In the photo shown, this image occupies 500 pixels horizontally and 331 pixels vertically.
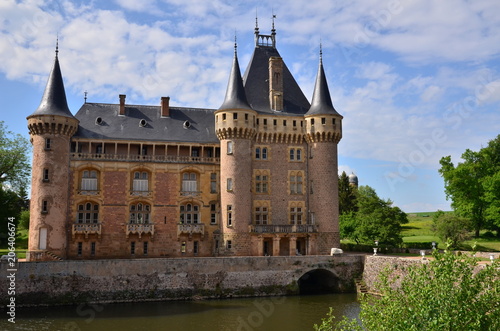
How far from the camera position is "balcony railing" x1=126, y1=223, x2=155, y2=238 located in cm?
4544

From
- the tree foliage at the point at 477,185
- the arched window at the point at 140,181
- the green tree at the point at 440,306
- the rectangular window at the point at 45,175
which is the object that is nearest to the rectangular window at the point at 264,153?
the arched window at the point at 140,181

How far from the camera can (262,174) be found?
4866 centimetres

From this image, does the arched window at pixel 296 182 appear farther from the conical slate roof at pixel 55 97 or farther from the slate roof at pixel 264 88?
the conical slate roof at pixel 55 97

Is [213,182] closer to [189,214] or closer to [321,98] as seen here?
[189,214]

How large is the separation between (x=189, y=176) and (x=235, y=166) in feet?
17.4

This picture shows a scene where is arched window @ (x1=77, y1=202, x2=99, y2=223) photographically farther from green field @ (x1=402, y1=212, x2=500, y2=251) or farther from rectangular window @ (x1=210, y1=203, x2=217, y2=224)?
green field @ (x1=402, y1=212, x2=500, y2=251)

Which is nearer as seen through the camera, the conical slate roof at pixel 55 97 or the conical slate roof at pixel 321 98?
the conical slate roof at pixel 55 97

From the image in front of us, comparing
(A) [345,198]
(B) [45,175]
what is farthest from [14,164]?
(A) [345,198]

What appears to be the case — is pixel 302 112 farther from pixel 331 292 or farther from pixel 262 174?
pixel 331 292

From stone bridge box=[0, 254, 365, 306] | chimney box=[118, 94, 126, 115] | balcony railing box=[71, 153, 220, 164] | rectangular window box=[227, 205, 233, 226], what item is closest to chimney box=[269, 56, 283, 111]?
balcony railing box=[71, 153, 220, 164]

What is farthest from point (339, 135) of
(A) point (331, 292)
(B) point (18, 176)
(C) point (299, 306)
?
(B) point (18, 176)

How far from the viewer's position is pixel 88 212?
4541 centimetres

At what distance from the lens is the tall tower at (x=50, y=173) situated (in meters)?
42.4

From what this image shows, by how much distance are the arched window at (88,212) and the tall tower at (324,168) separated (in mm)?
20997
